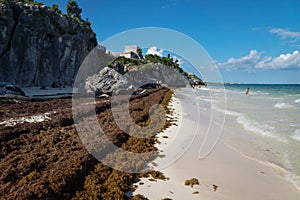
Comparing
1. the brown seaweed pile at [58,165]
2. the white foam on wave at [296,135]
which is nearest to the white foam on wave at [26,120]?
the brown seaweed pile at [58,165]

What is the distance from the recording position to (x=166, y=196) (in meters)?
3.24

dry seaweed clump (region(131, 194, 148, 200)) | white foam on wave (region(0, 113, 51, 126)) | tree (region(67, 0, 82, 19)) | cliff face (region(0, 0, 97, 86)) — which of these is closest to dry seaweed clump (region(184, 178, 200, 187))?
dry seaweed clump (region(131, 194, 148, 200))

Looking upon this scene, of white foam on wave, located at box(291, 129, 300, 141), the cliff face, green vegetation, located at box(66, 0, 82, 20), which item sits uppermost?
green vegetation, located at box(66, 0, 82, 20)

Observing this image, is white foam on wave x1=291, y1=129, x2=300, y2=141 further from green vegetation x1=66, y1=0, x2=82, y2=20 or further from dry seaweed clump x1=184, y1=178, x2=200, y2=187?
green vegetation x1=66, y1=0, x2=82, y2=20

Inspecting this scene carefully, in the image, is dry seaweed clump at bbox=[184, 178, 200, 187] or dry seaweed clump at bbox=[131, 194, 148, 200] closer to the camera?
dry seaweed clump at bbox=[131, 194, 148, 200]

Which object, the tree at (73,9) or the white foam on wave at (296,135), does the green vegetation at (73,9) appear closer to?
the tree at (73,9)

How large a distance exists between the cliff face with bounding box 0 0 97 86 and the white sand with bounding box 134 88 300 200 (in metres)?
18.1

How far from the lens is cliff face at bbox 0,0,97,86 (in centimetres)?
1716

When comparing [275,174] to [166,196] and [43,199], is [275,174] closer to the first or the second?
[166,196]

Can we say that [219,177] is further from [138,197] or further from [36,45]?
[36,45]

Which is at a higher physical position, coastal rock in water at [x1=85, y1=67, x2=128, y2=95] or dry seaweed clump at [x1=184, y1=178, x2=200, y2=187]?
coastal rock in water at [x1=85, y1=67, x2=128, y2=95]

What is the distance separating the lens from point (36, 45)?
20.2 m

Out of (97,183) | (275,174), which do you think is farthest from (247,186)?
(97,183)

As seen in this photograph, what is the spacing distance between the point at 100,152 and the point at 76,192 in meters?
1.45
